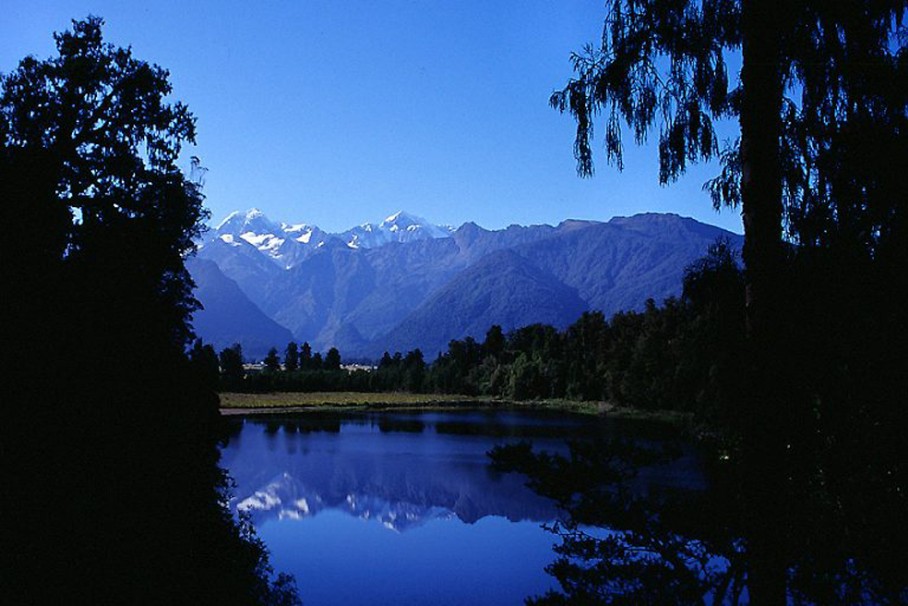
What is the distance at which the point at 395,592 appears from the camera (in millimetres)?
25297

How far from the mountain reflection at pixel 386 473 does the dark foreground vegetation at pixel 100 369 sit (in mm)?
12225

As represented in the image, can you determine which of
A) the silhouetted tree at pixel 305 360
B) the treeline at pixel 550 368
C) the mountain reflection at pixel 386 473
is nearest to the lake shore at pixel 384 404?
the treeline at pixel 550 368

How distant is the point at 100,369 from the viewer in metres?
11.6

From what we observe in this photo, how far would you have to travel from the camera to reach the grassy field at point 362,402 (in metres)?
120

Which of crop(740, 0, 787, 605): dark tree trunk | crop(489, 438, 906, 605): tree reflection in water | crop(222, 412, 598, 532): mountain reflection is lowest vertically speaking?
crop(222, 412, 598, 532): mountain reflection

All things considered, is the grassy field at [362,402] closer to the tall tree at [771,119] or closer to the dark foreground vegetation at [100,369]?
the dark foreground vegetation at [100,369]

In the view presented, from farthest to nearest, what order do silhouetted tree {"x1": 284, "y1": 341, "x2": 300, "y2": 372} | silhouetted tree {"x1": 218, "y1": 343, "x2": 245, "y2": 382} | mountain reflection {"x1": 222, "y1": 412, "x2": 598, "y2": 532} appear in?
silhouetted tree {"x1": 284, "y1": 341, "x2": 300, "y2": 372} < silhouetted tree {"x1": 218, "y1": 343, "x2": 245, "y2": 382} < mountain reflection {"x1": 222, "y1": 412, "x2": 598, "y2": 532}

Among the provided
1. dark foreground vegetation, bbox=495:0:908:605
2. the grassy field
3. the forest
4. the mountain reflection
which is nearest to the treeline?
the grassy field

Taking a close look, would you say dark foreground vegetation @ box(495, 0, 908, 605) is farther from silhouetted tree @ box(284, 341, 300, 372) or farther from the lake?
silhouetted tree @ box(284, 341, 300, 372)

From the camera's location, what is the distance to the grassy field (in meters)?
120

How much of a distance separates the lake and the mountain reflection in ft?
0.39

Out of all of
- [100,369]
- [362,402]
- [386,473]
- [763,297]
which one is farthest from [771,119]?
[362,402]

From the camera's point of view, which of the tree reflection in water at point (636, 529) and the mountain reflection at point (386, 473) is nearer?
the tree reflection in water at point (636, 529)

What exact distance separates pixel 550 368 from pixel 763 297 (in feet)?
454
